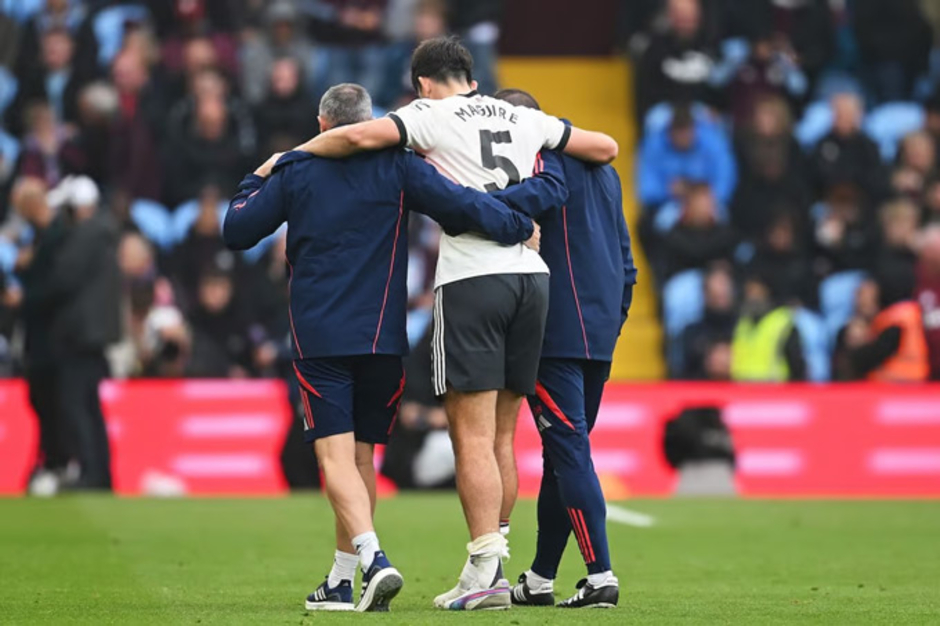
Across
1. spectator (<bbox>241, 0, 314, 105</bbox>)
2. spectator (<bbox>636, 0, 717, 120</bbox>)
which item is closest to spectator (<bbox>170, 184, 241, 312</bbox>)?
spectator (<bbox>241, 0, 314, 105</bbox>)

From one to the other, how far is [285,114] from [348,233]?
469 inches

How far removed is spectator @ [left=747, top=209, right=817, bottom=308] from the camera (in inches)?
746

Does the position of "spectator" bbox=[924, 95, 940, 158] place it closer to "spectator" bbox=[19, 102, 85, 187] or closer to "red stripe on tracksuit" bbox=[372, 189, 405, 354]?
"spectator" bbox=[19, 102, 85, 187]

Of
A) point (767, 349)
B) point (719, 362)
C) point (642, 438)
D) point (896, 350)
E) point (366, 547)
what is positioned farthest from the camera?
point (767, 349)

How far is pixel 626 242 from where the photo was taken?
8.66 meters

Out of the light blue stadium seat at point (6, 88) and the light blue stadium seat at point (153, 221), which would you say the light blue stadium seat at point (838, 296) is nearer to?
the light blue stadium seat at point (153, 221)

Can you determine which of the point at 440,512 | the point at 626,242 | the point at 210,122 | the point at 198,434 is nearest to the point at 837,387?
the point at 440,512

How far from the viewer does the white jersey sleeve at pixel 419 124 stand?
315 inches

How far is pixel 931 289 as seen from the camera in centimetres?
1823

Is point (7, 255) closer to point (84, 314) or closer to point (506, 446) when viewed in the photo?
point (84, 314)

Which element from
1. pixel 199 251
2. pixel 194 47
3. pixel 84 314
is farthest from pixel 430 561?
pixel 194 47

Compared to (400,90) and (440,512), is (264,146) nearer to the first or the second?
(400,90)

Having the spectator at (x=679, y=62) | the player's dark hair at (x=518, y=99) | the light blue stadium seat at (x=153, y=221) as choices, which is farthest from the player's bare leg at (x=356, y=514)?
the spectator at (x=679, y=62)

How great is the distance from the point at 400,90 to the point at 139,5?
311cm
